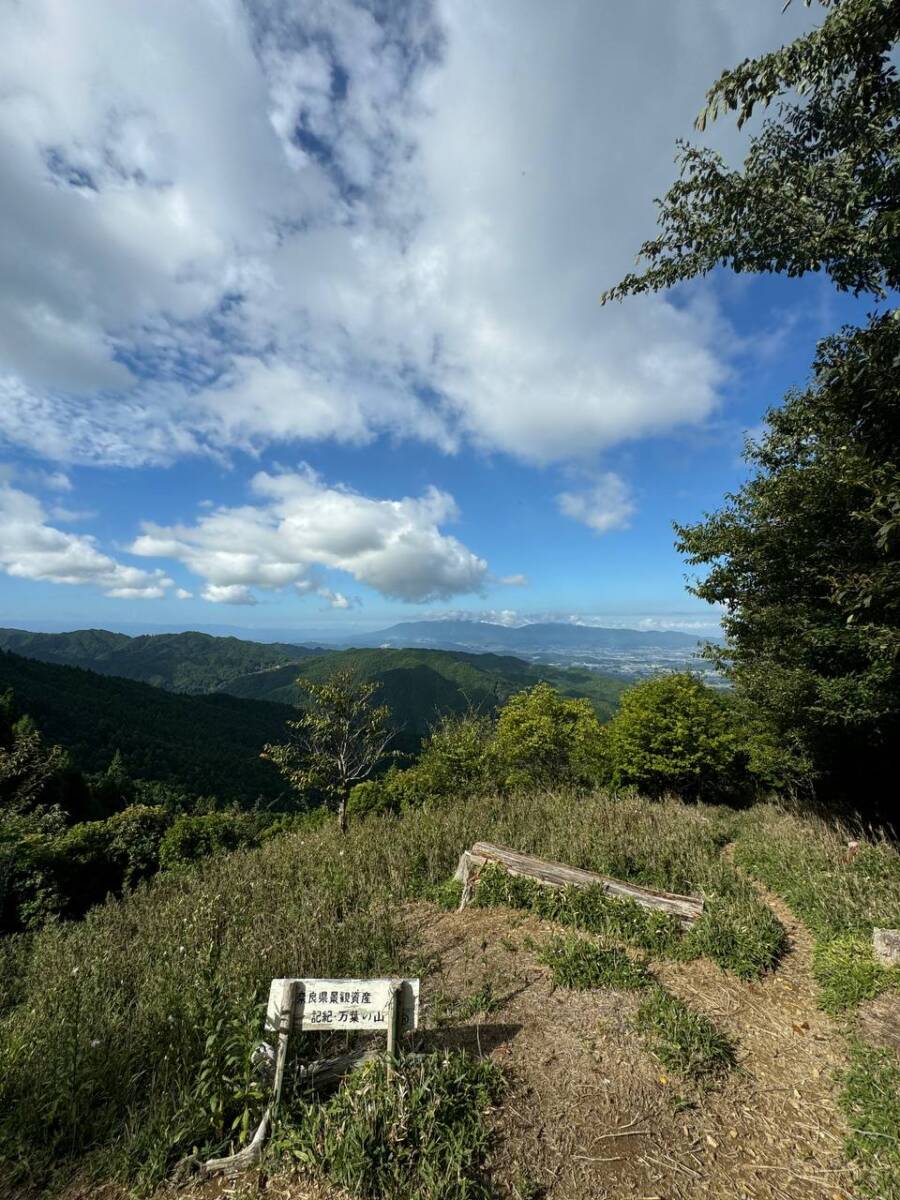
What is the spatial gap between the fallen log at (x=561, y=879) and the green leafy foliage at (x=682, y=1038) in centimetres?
139

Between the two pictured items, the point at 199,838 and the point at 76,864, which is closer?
the point at 76,864

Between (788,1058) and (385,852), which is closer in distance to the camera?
(788,1058)

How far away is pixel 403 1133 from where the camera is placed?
2.90 m

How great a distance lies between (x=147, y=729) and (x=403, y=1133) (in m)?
93.8

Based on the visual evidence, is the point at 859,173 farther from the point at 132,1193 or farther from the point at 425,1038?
the point at 132,1193

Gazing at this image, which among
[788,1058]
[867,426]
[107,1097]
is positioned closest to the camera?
[107,1097]

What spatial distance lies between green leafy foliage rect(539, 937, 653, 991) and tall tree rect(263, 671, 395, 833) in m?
6.73

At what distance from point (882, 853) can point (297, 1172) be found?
26.1 ft

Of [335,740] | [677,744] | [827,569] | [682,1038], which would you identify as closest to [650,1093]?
[682,1038]

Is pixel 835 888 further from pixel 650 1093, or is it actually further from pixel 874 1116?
pixel 650 1093

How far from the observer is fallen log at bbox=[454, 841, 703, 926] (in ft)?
18.4

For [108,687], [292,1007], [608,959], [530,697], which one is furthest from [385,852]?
[108,687]

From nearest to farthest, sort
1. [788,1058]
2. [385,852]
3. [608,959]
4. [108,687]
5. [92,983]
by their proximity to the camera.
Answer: [788,1058] < [92,983] < [608,959] < [385,852] < [108,687]

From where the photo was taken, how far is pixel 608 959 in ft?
16.3
